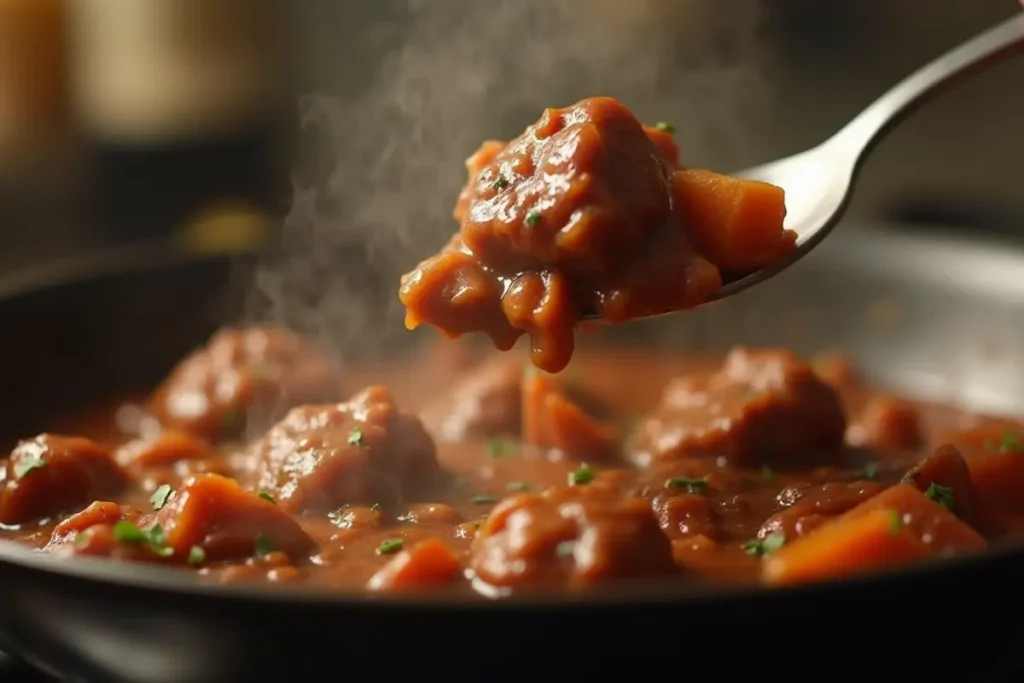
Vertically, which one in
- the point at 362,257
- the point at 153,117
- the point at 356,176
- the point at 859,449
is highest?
the point at 153,117

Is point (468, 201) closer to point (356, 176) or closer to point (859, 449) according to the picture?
point (859, 449)

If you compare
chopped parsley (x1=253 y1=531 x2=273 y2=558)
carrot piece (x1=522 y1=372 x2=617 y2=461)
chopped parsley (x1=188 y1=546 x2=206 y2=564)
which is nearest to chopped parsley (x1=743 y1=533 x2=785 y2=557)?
carrot piece (x1=522 y1=372 x2=617 y2=461)

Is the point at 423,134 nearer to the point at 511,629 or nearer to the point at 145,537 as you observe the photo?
the point at 145,537

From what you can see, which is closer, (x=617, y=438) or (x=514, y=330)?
(x=514, y=330)

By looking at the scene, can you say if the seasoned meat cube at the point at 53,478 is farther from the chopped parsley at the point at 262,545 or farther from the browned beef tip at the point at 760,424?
the browned beef tip at the point at 760,424

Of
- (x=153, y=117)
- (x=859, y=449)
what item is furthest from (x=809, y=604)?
(x=153, y=117)

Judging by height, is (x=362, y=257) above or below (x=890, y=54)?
below

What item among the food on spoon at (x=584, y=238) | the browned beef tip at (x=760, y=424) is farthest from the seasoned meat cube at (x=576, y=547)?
the browned beef tip at (x=760, y=424)
